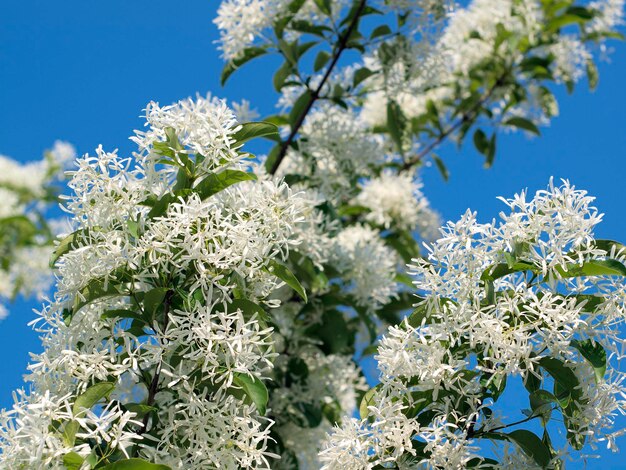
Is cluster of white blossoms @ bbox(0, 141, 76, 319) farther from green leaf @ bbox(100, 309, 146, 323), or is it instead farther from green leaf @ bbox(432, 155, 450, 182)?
green leaf @ bbox(100, 309, 146, 323)

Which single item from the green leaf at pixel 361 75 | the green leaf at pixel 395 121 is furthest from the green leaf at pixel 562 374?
the green leaf at pixel 395 121

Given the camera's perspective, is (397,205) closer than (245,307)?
No

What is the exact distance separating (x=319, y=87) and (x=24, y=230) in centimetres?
300

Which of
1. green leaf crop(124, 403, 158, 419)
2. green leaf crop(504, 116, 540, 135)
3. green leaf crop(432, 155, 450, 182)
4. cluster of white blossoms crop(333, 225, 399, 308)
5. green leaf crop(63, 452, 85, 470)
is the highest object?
green leaf crop(504, 116, 540, 135)

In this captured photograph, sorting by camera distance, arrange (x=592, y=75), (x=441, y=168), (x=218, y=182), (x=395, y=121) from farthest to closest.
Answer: (x=592, y=75), (x=441, y=168), (x=395, y=121), (x=218, y=182)

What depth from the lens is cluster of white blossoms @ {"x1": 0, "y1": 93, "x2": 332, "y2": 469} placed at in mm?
1715

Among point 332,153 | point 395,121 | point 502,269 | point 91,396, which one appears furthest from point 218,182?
point 395,121

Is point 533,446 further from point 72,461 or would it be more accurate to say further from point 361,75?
point 361,75

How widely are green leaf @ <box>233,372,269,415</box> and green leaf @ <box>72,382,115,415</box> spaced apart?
261mm

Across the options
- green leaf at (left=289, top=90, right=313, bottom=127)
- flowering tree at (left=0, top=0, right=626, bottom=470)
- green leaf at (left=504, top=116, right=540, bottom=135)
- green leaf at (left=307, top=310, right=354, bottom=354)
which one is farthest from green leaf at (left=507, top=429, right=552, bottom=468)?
green leaf at (left=504, top=116, right=540, bottom=135)

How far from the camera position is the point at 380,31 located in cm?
369

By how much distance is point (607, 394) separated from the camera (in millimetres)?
1784

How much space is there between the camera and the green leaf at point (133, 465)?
1562 mm

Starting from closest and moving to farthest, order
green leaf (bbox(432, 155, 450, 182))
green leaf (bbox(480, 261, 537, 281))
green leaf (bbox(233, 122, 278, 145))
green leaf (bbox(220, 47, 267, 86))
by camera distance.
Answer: green leaf (bbox(480, 261, 537, 281))
green leaf (bbox(233, 122, 278, 145))
green leaf (bbox(220, 47, 267, 86))
green leaf (bbox(432, 155, 450, 182))
